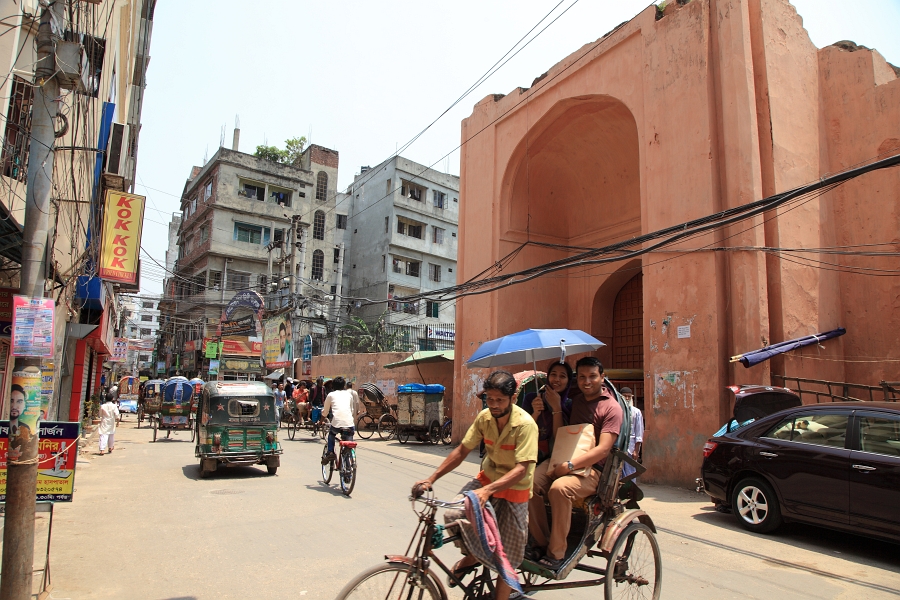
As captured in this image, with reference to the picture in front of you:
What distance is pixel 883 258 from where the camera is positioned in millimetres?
12047

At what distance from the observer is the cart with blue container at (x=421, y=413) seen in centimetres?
1836

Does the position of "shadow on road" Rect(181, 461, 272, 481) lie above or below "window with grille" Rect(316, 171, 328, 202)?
below

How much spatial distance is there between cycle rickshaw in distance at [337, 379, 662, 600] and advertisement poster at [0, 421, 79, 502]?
328cm

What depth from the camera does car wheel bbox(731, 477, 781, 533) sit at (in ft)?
24.0

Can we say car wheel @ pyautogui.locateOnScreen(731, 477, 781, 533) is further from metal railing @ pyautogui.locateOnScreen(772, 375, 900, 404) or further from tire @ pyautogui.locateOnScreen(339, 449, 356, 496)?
tire @ pyautogui.locateOnScreen(339, 449, 356, 496)

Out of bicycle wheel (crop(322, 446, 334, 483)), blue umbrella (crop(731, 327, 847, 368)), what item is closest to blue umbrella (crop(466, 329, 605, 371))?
bicycle wheel (crop(322, 446, 334, 483))

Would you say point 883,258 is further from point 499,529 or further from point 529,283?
point 499,529

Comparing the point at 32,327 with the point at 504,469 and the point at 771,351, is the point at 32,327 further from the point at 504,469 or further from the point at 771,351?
the point at 771,351

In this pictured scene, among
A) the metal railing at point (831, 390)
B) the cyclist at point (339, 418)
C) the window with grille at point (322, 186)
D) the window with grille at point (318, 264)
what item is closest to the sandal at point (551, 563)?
the cyclist at point (339, 418)

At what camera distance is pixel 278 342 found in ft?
92.1

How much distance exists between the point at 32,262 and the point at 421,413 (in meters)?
14.4

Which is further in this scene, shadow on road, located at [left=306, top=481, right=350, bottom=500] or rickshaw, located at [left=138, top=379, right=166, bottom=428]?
rickshaw, located at [left=138, top=379, right=166, bottom=428]

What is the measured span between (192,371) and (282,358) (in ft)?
76.3

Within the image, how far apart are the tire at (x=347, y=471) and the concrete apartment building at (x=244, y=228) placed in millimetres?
31190
